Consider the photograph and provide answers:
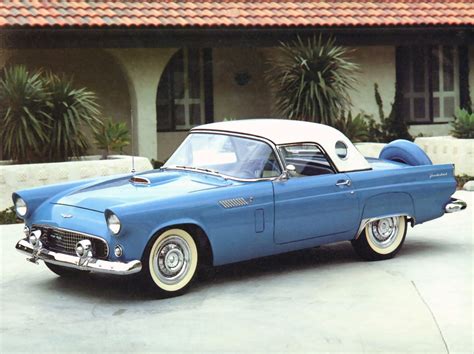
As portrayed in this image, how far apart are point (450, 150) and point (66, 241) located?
Answer: 9.83 m

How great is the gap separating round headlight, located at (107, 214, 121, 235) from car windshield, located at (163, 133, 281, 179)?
1.31 meters

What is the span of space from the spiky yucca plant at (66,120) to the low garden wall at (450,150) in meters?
5.06

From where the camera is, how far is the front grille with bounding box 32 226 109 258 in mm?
7613

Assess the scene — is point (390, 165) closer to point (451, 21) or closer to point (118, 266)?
point (118, 266)

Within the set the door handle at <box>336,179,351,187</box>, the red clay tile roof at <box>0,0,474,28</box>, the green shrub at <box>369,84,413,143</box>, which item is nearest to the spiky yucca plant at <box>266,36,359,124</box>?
the red clay tile roof at <box>0,0,474,28</box>

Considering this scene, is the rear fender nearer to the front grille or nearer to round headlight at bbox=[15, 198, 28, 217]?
the front grille

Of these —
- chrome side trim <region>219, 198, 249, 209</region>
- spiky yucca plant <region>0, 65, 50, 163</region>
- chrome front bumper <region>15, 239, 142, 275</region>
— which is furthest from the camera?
spiky yucca plant <region>0, 65, 50, 163</region>

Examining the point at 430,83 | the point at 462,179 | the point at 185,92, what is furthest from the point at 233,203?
the point at 430,83

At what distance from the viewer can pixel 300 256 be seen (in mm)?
9406

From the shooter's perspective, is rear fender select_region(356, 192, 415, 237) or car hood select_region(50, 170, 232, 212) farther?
rear fender select_region(356, 192, 415, 237)

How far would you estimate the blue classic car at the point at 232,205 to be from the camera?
24.9 ft

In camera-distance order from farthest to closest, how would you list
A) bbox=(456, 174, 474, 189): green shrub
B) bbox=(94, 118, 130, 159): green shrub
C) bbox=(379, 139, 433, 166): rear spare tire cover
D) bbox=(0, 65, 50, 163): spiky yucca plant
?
bbox=(456, 174, 474, 189): green shrub
bbox=(94, 118, 130, 159): green shrub
bbox=(0, 65, 50, 163): spiky yucca plant
bbox=(379, 139, 433, 166): rear spare tire cover

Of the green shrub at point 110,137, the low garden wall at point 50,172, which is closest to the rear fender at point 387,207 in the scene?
the low garden wall at point 50,172

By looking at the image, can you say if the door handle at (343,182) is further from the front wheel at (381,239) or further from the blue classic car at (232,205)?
the front wheel at (381,239)
